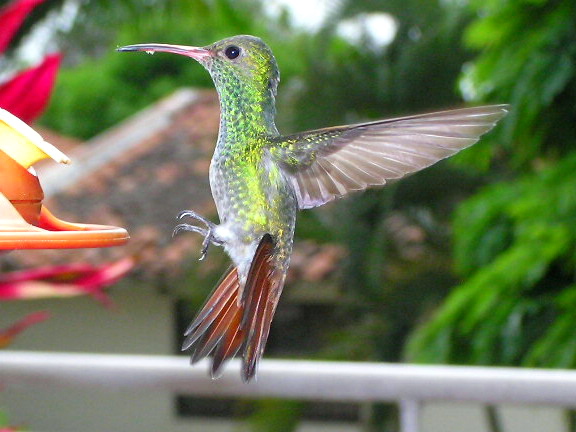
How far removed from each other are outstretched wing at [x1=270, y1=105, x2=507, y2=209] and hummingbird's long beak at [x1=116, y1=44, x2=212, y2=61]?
4.3 inches

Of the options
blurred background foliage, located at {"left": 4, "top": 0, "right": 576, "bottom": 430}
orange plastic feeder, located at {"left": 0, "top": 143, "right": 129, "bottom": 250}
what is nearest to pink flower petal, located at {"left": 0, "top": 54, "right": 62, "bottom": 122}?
blurred background foliage, located at {"left": 4, "top": 0, "right": 576, "bottom": 430}

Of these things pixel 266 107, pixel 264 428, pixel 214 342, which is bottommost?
pixel 264 428

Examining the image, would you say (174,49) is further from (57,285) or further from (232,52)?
(57,285)

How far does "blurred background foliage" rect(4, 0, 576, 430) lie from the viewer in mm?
3027

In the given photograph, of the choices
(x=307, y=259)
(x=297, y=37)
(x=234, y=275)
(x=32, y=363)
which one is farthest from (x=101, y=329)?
(x=234, y=275)

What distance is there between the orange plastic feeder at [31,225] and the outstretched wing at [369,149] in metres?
0.17

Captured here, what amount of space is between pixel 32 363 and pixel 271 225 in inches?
77.4

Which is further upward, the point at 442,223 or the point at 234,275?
the point at 442,223

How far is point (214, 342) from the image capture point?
791 millimetres

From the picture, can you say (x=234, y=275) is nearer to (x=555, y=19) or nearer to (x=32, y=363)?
(x=32, y=363)

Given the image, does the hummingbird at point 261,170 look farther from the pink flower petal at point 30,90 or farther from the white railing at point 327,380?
the pink flower petal at point 30,90

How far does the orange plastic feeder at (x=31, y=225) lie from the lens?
2.72 ft

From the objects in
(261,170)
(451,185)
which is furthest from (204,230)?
(451,185)

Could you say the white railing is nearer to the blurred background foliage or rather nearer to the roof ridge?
the blurred background foliage
